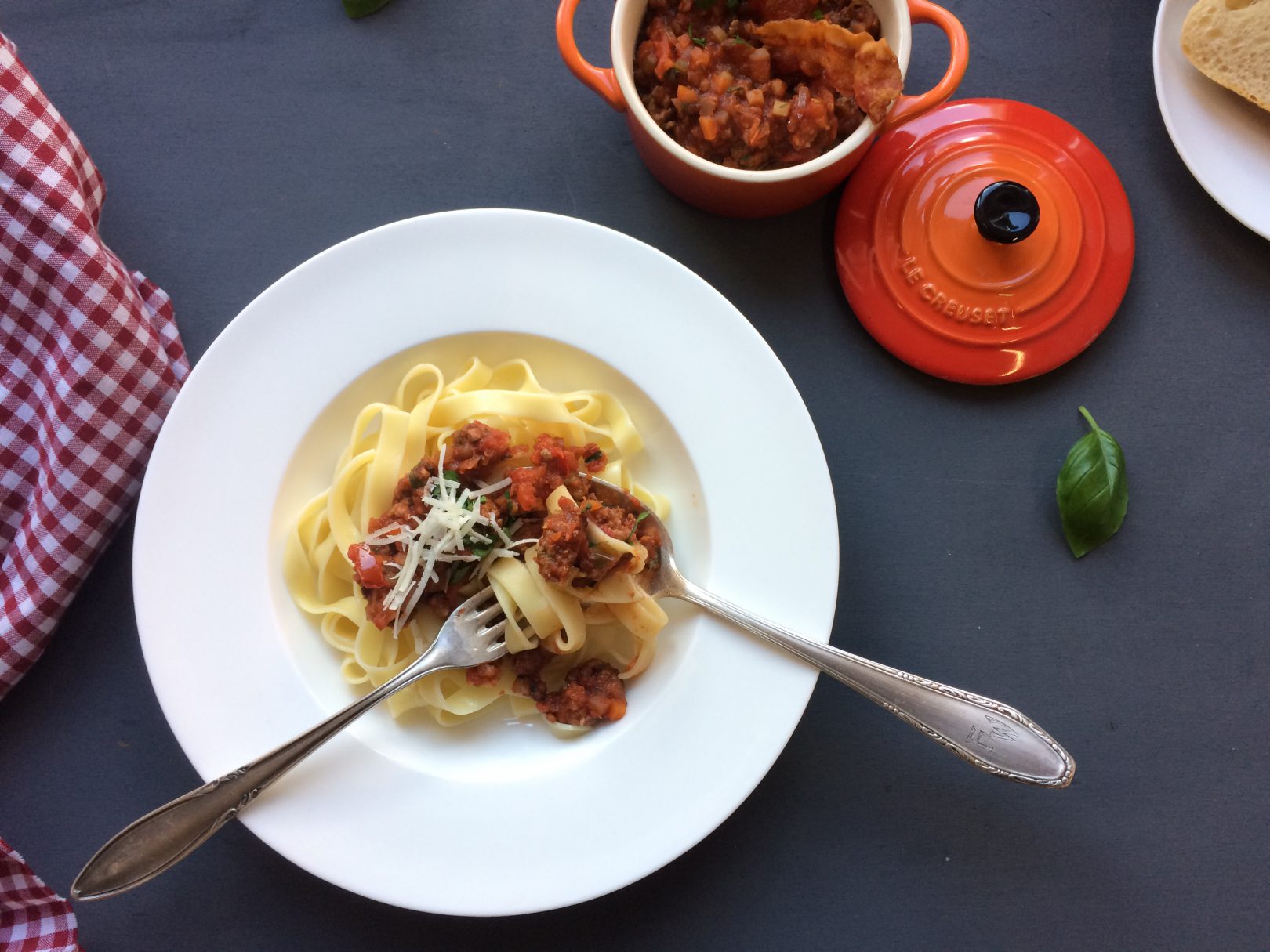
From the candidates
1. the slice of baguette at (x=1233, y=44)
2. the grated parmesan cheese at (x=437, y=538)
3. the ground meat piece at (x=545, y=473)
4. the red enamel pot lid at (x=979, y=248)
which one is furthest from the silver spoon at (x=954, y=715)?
the slice of baguette at (x=1233, y=44)

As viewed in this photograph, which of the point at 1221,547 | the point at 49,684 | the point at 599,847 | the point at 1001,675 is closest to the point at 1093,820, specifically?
the point at 1001,675

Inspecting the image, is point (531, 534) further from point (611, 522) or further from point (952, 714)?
Result: point (952, 714)

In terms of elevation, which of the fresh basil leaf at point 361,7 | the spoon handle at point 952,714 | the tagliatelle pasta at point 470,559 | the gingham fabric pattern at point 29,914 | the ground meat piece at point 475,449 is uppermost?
the fresh basil leaf at point 361,7

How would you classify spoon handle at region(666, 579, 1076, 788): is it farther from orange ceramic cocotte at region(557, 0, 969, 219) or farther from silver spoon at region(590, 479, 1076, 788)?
orange ceramic cocotte at region(557, 0, 969, 219)

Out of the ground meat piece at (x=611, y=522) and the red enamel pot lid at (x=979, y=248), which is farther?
the red enamel pot lid at (x=979, y=248)

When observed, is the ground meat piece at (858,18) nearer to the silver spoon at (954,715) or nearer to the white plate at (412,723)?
the white plate at (412,723)

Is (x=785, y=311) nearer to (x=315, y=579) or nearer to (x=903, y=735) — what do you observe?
(x=903, y=735)

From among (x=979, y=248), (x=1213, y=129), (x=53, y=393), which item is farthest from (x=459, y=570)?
(x=1213, y=129)
